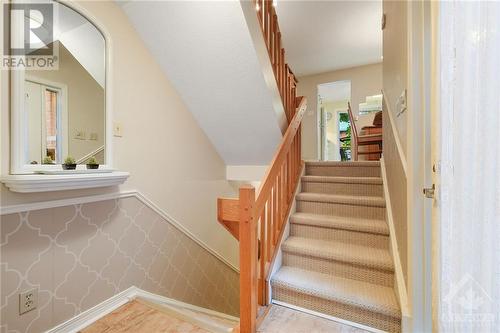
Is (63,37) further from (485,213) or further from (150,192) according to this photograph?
(485,213)

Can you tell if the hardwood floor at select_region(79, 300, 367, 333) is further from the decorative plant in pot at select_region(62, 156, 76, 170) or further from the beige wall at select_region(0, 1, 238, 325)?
the decorative plant in pot at select_region(62, 156, 76, 170)

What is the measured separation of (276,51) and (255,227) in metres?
1.73

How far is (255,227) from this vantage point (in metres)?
1.46

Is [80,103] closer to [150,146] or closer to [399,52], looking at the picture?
[150,146]

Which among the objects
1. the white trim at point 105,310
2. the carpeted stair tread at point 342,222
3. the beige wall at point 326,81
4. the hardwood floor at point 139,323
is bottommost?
the hardwood floor at point 139,323

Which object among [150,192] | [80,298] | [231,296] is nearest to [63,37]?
[150,192]

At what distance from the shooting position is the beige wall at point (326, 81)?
521cm

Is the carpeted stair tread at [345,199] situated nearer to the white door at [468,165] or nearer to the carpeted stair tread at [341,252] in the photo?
the carpeted stair tread at [341,252]

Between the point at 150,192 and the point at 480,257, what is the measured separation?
2090 mm

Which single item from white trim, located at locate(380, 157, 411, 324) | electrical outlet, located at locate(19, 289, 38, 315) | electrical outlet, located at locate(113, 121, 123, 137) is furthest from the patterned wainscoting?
white trim, located at locate(380, 157, 411, 324)

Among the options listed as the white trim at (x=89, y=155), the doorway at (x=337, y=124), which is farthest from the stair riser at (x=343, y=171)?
the doorway at (x=337, y=124)

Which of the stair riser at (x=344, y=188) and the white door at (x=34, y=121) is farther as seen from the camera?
the stair riser at (x=344, y=188)

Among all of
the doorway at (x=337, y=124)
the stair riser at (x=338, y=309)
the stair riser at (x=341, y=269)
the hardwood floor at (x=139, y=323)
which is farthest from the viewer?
the doorway at (x=337, y=124)

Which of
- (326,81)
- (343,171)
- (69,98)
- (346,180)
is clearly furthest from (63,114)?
(326,81)
